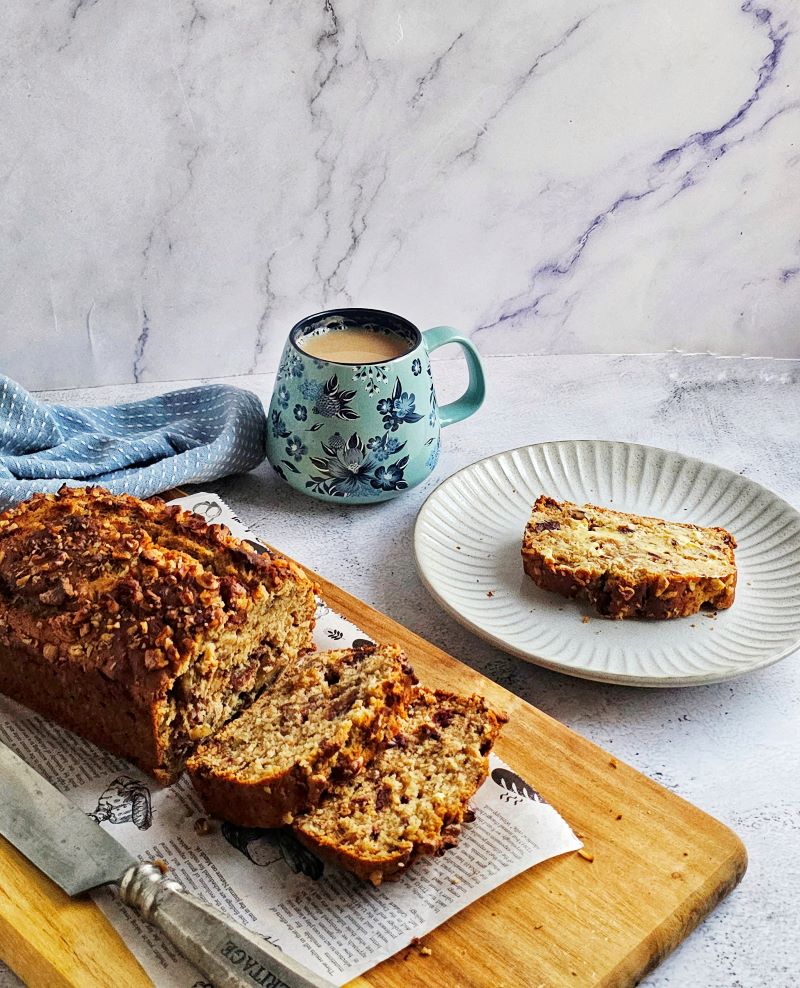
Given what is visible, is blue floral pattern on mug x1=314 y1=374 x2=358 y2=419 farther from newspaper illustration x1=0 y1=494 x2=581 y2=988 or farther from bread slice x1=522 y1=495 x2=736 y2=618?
newspaper illustration x1=0 y1=494 x2=581 y2=988

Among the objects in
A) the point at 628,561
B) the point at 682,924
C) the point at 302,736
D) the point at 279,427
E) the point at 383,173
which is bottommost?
the point at 682,924

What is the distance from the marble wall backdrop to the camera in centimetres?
296

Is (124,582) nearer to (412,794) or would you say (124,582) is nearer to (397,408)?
(412,794)

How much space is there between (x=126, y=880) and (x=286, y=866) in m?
0.26

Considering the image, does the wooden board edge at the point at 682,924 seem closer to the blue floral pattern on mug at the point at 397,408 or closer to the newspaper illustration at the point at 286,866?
the newspaper illustration at the point at 286,866

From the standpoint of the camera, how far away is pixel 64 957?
1646 mm

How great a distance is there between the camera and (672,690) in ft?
7.59

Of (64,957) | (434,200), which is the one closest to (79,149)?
(434,200)

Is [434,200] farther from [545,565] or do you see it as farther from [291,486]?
[545,565]

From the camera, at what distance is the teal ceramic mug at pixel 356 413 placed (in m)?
2.72

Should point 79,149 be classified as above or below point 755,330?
above

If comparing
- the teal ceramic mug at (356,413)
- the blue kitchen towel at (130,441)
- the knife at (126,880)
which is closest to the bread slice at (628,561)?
the teal ceramic mug at (356,413)

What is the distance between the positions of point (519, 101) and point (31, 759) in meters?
2.36

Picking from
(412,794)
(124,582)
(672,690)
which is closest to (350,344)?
(124,582)
